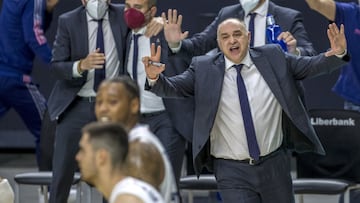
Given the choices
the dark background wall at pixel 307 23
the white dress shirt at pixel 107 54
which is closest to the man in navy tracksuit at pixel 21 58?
the white dress shirt at pixel 107 54

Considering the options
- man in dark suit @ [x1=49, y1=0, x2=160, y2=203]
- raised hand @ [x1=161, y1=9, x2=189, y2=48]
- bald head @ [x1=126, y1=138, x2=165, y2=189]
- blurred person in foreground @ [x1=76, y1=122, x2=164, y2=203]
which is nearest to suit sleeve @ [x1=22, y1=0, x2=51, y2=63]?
man in dark suit @ [x1=49, y1=0, x2=160, y2=203]

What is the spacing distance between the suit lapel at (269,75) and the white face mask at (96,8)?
1.62 meters

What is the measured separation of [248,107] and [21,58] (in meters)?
3.53

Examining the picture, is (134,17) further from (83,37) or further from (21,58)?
(21,58)

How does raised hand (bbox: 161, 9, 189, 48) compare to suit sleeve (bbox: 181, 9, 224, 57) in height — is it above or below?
above

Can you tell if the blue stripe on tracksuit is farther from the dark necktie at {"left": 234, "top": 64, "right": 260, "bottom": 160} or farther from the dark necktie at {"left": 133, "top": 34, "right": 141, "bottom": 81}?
the dark necktie at {"left": 234, "top": 64, "right": 260, "bottom": 160}

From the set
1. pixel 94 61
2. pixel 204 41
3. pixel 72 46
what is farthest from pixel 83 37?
pixel 204 41

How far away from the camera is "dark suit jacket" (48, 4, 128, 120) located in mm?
8062

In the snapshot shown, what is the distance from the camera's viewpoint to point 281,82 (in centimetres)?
687

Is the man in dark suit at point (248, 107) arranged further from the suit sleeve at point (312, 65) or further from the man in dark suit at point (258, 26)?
the man in dark suit at point (258, 26)

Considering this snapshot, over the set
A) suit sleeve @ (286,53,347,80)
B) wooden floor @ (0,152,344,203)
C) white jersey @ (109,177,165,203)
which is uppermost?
white jersey @ (109,177,165,203)

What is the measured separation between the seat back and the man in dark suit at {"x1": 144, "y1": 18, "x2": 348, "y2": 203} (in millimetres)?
1485

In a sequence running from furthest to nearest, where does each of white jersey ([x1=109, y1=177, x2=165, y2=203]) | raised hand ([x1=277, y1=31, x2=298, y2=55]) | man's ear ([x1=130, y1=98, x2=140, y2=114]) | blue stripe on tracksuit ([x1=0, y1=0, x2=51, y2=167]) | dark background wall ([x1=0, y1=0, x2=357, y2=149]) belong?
1. dark background wall ([x1=0, y1=0, x2=357, y2=149])
2. blue stripe on tracksuit ([x1=0, y1=0, x2=51, y2=167])
3. raised hand ([x1=277, y1=31, x2=298, y2=55])
4. man's ear ([x1=130, y1=98, x2=140, y2=114])
5. white jersey ([x1=109, y1=177, x2=165, y2=203])

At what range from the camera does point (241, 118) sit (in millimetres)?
6809
